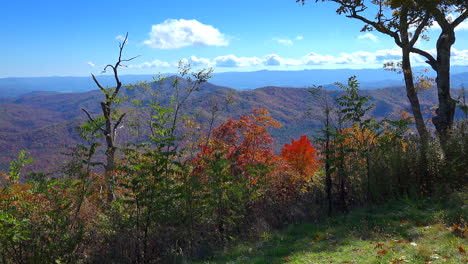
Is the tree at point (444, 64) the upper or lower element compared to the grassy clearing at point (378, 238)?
upper

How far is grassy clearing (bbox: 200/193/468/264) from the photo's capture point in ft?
15.8

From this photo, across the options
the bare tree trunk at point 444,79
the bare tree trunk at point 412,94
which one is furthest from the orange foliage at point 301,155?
the bare tree trunk at point 444,79

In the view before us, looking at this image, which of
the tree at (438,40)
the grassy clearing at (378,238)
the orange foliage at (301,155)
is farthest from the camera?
the orange foliage at (301,155)

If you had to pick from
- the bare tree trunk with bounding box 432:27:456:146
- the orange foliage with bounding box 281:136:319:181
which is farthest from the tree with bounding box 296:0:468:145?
the orange foliage with bounding box 281:136:319:181

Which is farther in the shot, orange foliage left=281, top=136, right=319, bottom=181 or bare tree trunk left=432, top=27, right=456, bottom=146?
orange foliage left=281, top=136, right=319, bottom=181

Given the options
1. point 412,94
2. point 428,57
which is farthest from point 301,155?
point 428,57

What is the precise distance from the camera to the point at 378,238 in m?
5.71

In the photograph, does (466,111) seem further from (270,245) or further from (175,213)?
(175,213)

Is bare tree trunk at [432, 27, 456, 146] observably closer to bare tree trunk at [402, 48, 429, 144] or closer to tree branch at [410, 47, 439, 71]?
tree branch at [410, 47, 439, 71]

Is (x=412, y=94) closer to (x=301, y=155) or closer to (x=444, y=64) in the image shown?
(x=444, y=64)

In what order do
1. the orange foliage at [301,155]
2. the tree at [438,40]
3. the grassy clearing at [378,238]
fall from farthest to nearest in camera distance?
the orange foliage at [301,155] → the tree at [438,40] → the grassy clearing at [378,238]

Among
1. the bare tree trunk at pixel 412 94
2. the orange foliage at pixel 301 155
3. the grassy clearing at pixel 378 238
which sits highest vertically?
the bare tree trunk at pixel 412 94

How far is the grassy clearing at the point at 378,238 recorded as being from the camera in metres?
4.82

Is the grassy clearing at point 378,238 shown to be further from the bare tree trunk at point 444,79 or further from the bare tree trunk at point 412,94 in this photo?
the bare tree trunk at point 444,79
